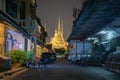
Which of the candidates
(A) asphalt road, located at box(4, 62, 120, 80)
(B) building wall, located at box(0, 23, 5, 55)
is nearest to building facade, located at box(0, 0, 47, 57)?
(B) building wall, located at box(0, 23, 5, 55)

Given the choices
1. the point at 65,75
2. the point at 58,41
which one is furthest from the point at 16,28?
the point at 58,41

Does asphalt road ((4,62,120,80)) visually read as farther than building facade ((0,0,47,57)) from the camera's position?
No

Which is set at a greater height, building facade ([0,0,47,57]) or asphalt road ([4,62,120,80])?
building facade ([0,0,47,57])

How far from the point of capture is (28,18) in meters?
60.8

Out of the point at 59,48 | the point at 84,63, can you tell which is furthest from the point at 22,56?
the point at 59,48

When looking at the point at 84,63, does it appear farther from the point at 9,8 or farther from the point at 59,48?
the point at 59,48

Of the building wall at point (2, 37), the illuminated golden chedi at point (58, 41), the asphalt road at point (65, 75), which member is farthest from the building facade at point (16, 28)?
the illuminated golden chedi at point (58, 41)

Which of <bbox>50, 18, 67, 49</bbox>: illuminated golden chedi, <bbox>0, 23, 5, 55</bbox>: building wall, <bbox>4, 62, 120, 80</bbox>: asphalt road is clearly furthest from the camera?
<bbox>50, 18, 67, 49</bbox>: illuminated golden chedi

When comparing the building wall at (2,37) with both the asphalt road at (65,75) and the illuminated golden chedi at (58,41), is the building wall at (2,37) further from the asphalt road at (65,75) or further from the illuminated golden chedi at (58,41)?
the illuminated golden chedi at (58,41)

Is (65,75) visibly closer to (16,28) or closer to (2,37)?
(16,28)

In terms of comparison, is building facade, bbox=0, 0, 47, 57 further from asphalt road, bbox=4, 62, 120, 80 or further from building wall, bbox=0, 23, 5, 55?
asphalt road, bbox=4, 62, 120, 80

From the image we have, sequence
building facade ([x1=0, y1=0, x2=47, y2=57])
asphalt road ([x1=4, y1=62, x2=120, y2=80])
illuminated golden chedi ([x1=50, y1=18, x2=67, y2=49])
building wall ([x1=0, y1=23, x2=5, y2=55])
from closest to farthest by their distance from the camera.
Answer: asphalt road ([x1=4, y1=62, x2=120, y2=80]) < building facade ([x1=0, y1=0, x2=47, y2=57]) < building wall ([x1=0, y1=23, x2=5, y2=55]) < illuminated golden chedi ([x1=50, y1=18, x2=67, y2=49])

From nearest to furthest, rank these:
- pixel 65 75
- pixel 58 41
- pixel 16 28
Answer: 1. pixel 65 75
2. pixel 16 28
3. pixel 58 41

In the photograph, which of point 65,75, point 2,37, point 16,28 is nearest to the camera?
point 65,75
